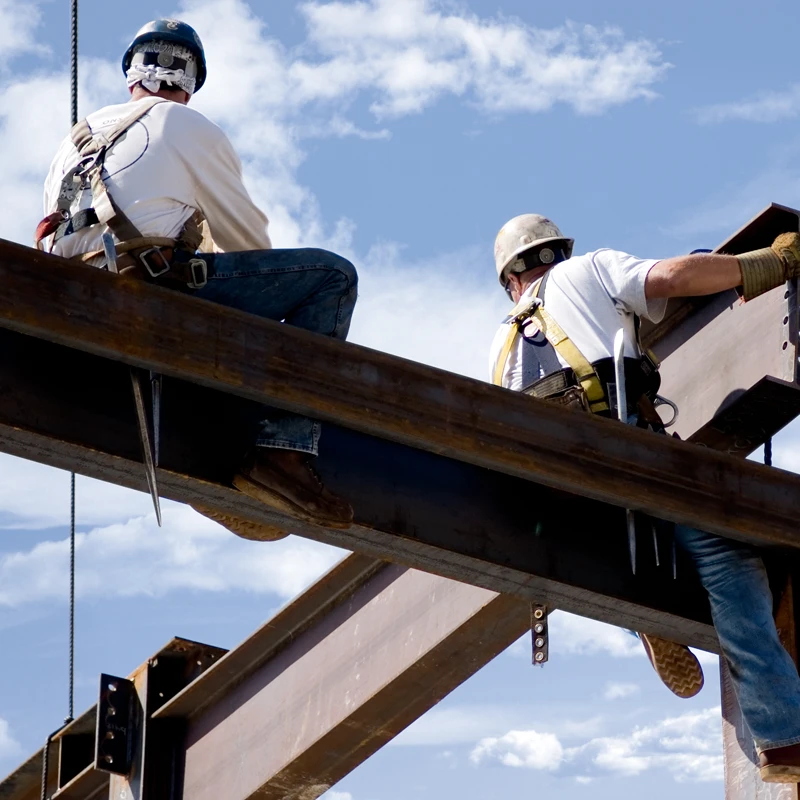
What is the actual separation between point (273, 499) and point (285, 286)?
2.66 feet

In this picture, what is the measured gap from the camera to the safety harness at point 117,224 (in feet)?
21.9

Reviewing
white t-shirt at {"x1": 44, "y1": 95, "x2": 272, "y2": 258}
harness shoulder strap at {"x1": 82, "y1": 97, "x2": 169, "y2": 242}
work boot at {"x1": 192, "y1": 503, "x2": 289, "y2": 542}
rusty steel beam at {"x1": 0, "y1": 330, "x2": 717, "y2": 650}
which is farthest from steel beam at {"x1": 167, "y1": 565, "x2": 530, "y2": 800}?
harness shoulder strap at {"x1": 82, "y1": 97, "x2": 169, "y2": 242}

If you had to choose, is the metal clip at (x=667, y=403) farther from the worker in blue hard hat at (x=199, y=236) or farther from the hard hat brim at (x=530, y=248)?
the worker in blue hard hat at (x=199, y=236)

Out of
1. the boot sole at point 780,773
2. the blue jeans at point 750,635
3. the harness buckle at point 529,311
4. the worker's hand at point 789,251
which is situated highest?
the worker's hand at point 789,251

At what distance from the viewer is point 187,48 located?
7.35 meters

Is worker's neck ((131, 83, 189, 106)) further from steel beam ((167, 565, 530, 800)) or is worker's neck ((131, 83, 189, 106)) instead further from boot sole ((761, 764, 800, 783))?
boot sole ((761, 764, 800, 783))

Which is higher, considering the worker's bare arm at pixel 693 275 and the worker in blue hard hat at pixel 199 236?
the worker's bare arm at pixel 693 275

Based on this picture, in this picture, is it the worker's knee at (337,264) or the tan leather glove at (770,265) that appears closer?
the worker's knee at (337,264)

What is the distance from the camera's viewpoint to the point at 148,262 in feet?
21.8

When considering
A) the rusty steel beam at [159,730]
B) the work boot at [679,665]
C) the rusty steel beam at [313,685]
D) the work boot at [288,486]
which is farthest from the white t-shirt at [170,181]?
the rusty steel beam at [159,730]

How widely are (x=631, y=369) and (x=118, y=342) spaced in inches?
99.3

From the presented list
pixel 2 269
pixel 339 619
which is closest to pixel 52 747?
pixel 339 619

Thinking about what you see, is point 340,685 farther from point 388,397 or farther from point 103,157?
point 103,157

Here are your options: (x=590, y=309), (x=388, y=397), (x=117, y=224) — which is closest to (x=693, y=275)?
(x=590, y=309)
